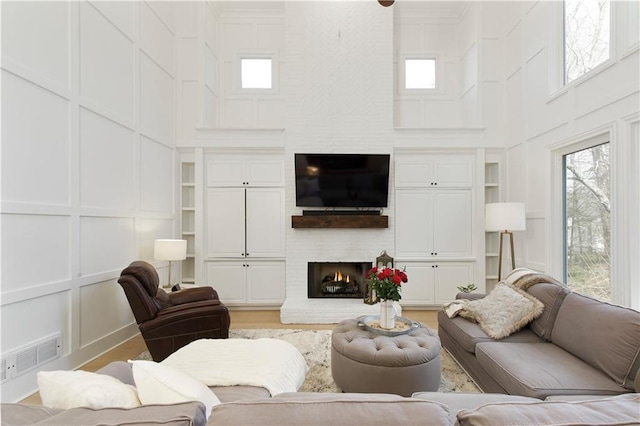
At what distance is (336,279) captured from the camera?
488 cm

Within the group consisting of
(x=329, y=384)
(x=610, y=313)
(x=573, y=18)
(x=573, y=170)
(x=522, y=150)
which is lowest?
(x=329, y=384)

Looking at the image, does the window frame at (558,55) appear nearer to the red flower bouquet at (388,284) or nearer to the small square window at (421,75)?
the small square window at (421,75)

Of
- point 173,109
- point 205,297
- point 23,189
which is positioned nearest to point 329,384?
point 205,297

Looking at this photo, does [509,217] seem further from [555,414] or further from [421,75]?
[555,414]

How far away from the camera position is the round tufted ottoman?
207 cm

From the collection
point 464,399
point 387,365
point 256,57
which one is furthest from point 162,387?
point 256,57

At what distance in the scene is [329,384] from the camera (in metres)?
2.51

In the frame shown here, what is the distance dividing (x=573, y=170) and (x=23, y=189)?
→ 5.10 m

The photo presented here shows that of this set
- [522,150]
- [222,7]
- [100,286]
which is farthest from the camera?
[222,7]

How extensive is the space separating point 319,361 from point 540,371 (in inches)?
69.1

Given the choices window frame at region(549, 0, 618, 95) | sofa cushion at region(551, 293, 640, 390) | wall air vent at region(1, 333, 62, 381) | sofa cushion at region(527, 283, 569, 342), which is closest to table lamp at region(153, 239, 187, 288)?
wall air vent at region(1, 333, 62, 381)

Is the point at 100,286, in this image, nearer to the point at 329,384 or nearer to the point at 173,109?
the point at 329,384

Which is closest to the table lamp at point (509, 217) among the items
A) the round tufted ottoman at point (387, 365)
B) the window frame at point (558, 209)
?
the window frame at point (558, 209)

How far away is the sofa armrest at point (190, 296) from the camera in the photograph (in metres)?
3.45
